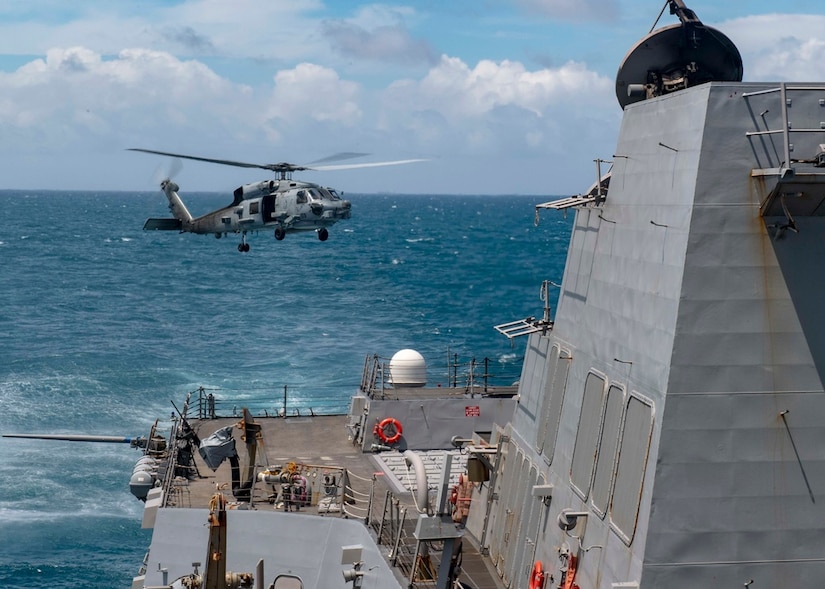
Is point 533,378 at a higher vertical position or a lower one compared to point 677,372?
lower

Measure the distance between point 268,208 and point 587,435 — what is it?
87.6 feet

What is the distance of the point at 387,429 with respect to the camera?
80.4 feet

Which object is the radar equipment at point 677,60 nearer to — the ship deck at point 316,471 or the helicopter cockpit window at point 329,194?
the ship deck at point 316,471

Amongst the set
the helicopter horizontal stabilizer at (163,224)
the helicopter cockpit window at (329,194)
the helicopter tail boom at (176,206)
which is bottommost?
the helicopter horizontal stabilizer at (163,224)

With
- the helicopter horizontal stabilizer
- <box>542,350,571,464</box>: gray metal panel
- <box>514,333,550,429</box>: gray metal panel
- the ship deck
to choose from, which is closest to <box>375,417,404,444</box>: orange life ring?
the ship deck

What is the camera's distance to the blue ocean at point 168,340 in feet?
108

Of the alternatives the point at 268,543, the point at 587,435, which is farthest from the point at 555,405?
the point at 268,543

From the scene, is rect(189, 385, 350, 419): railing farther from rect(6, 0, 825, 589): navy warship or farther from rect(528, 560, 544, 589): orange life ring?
rect(528, 560, 544, 589): orange life ring

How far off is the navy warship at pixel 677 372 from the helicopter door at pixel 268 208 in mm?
22767

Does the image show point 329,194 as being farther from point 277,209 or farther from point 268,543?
point 268,543

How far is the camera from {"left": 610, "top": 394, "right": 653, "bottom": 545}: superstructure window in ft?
35.0

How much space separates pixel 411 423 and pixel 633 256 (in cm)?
1384

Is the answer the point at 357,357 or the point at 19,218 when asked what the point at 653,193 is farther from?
the point at 19,218

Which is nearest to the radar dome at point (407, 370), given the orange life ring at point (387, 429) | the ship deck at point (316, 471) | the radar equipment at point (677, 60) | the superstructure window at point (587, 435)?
the ship deck at point (316, 471)
